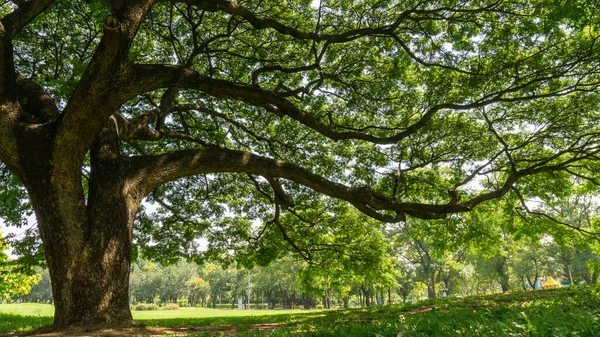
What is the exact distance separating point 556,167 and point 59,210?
39.4ft

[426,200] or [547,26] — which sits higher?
[547,26]

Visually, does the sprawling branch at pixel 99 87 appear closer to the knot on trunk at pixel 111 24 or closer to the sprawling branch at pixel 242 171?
the knot on trunk at pixel 111 24

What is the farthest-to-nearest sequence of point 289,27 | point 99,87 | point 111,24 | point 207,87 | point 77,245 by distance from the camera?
point 289,27, point 207,87, point 77,245, point 99,87, point 111,24

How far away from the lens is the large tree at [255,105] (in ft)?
17.1

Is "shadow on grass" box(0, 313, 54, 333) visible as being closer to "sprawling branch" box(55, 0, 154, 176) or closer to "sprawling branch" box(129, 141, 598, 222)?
"sprawling branch" box(129, 141, 598, 222)

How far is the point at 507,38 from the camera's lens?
796 cm

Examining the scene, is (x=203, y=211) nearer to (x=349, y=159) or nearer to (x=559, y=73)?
(x=349, y=159)

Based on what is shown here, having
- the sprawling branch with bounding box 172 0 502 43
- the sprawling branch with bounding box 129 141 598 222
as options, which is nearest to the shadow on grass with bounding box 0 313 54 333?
the sprawling branch with bounding box 129 141 598 222

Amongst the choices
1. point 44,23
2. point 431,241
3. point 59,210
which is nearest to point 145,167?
point 59,210

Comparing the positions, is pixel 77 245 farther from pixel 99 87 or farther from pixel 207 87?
pixel 207 87

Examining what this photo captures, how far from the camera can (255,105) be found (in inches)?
398

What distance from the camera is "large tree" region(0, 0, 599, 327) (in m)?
5.23

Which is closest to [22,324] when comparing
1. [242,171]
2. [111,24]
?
[242,171]

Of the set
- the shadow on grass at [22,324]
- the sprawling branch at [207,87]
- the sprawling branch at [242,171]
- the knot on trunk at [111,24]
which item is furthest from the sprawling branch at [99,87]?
the shadow on grass at [22,324]
